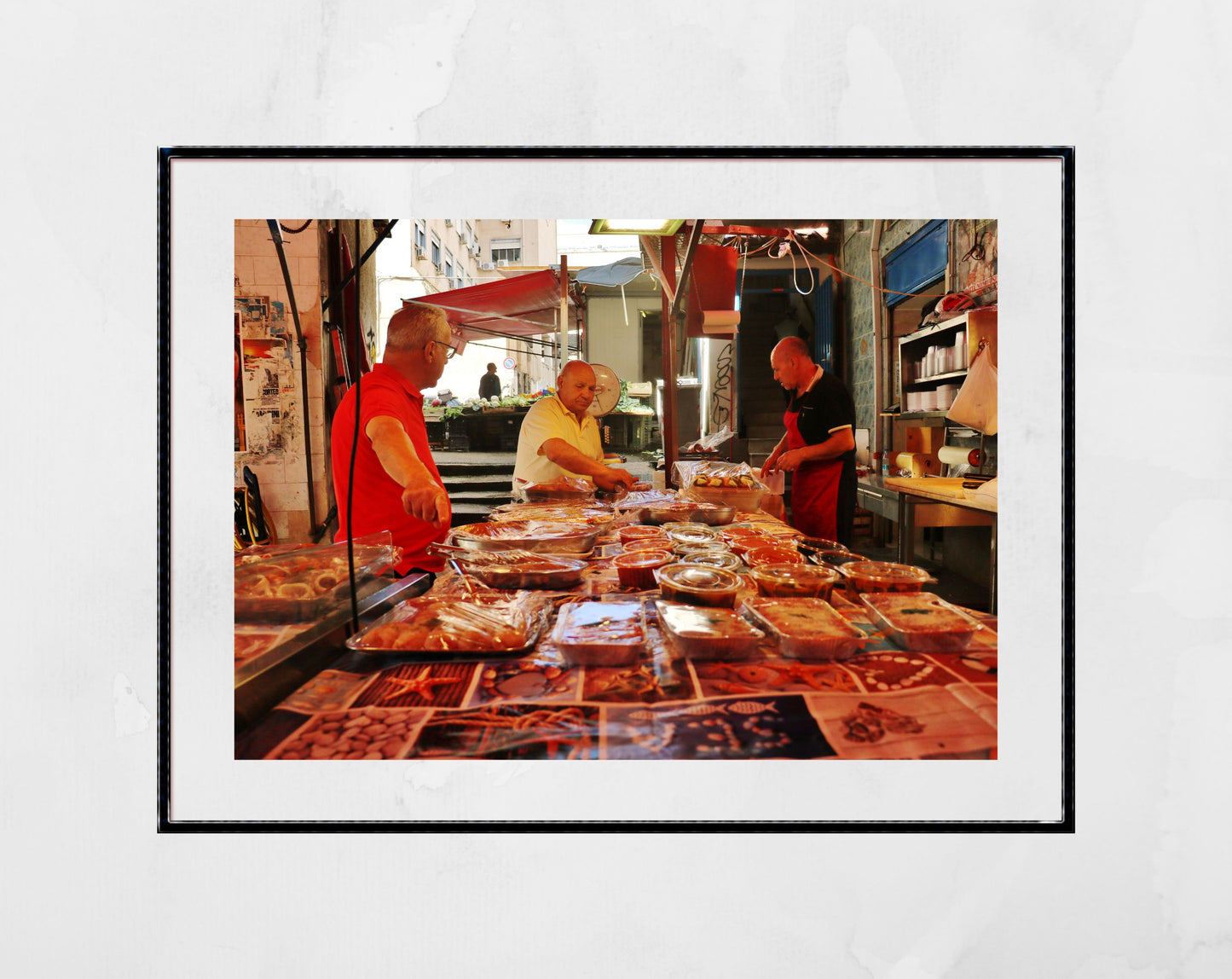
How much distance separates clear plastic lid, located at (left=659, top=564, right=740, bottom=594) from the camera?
1.28 m

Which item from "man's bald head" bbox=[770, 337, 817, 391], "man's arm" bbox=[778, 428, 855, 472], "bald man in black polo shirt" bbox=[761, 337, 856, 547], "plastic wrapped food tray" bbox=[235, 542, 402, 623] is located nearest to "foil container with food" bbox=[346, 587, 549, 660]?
"plastic wrapped food tray" bbox=[235, 542, 402, 623]

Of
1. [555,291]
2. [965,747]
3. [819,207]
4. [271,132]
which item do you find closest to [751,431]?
[555,291]

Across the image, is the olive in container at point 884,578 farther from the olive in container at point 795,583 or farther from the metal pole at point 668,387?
the metal pole at point 668,387

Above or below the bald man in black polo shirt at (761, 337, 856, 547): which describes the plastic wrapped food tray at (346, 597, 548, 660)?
below

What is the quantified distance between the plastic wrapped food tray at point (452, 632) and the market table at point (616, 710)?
0.02 m

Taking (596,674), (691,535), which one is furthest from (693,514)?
(596,674)

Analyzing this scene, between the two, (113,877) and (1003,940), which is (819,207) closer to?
(1003,940)

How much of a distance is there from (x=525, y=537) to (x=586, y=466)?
4.86ft

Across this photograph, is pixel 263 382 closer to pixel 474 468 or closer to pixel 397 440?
pixel 397 440

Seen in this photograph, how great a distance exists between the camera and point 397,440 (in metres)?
1.45

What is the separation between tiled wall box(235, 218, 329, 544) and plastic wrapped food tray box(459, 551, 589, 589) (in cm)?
38

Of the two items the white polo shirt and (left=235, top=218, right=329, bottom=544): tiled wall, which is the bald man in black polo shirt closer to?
the white polo shirt

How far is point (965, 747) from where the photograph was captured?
1.12m

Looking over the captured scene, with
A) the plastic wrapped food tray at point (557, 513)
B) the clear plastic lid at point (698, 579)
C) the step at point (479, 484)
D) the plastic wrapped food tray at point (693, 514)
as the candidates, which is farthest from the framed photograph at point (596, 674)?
the plastic wrapped food tray at point (693, 514)
